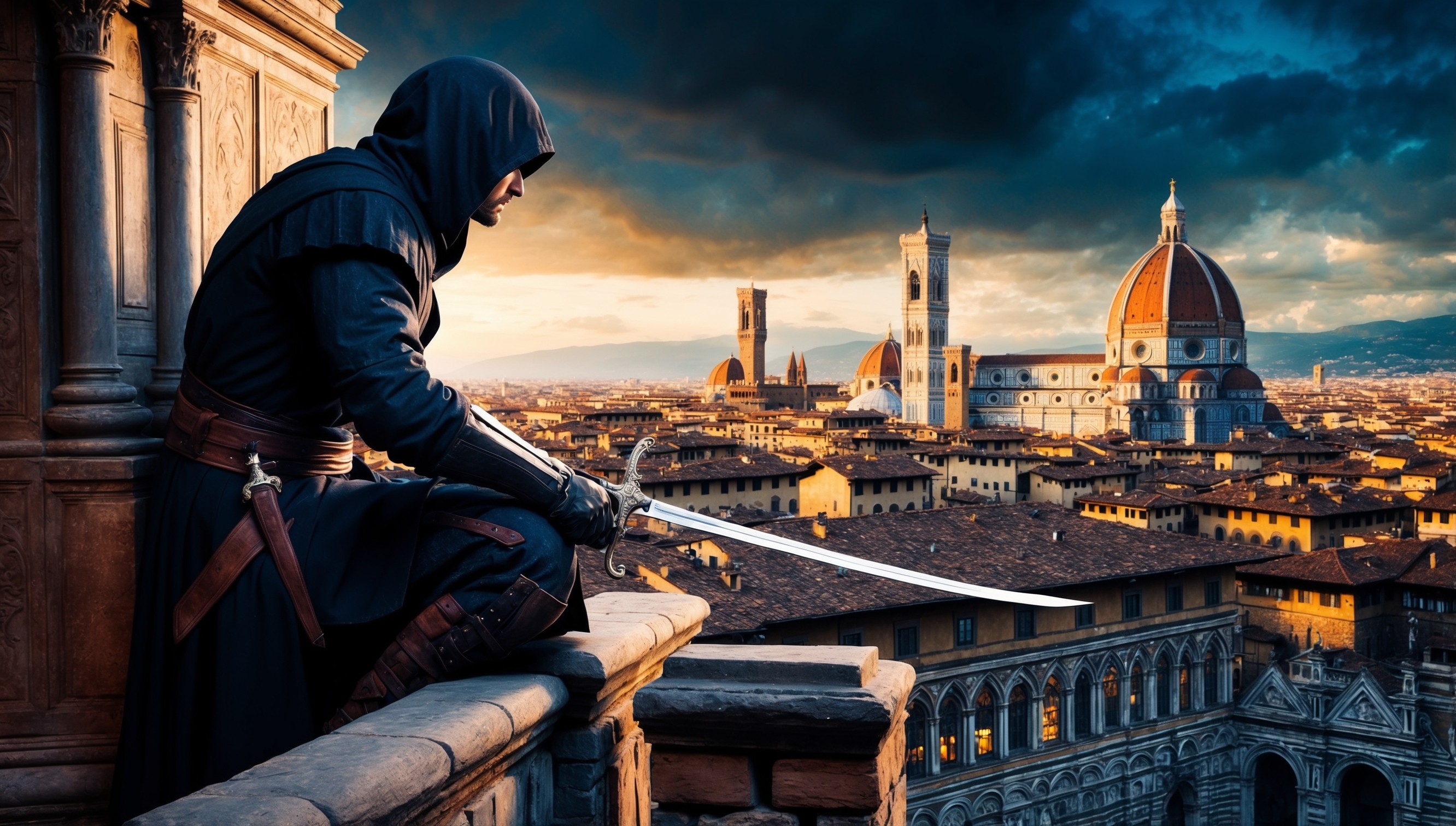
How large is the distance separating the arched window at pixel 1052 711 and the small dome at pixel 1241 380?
237 ft

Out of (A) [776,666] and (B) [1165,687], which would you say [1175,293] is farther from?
(A) [776,666]

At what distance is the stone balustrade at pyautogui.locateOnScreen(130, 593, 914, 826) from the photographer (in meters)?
1.58

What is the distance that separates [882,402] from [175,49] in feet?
316

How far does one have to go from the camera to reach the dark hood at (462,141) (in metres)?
2.33

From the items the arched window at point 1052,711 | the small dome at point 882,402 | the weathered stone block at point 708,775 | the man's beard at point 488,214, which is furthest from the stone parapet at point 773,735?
the small dome at point 882,402

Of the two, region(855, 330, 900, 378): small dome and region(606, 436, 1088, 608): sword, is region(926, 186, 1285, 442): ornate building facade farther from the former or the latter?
region(606, 436, 1088, 608): sword

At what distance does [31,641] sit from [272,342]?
95 centimetres

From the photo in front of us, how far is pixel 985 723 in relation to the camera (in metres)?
23.5

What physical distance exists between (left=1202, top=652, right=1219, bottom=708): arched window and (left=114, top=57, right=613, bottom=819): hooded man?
1088 inches

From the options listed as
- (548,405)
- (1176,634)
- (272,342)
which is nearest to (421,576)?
(272,342)

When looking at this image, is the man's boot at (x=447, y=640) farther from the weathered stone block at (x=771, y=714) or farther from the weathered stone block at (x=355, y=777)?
the weathered stone block at (x=771, y=714)

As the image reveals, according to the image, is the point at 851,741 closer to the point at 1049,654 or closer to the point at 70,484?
the point at 70,484

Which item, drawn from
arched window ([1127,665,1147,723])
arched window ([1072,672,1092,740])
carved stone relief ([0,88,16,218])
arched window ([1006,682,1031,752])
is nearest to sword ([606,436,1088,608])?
carved stone relief ([0,88,16,218])

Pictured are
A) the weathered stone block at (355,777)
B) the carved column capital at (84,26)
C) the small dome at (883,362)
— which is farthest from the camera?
the small dome at (883,362)
